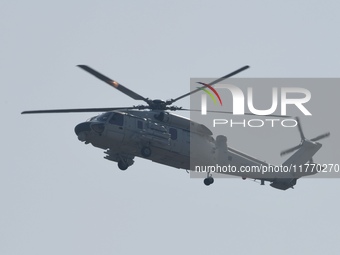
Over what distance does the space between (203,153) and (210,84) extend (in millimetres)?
5073

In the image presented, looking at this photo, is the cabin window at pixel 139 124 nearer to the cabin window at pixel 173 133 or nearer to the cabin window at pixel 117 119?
the cabin window at pixel 117 119

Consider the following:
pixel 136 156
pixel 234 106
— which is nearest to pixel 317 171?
pixel 234 106

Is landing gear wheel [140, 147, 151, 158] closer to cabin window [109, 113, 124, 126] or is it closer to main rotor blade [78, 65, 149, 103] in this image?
cabin window [109, 113, 124, 126]

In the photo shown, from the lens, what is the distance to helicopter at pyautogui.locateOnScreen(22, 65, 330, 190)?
55.4 m

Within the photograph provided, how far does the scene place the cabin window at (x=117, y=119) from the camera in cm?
5575

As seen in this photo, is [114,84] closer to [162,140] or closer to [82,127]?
[82,127]

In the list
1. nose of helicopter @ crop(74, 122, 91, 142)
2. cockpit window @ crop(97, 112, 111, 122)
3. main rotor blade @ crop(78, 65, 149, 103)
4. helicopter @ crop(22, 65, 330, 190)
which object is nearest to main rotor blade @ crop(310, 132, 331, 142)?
helicopter @ crop(22, 65, 330, 190)

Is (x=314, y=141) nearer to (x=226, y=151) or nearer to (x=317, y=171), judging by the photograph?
(x=317, y=171)

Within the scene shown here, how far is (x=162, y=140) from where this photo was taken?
185 ft

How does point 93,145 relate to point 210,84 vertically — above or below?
below

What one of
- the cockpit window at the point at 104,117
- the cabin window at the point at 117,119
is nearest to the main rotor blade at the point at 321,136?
the cabin window at the point at 117,119

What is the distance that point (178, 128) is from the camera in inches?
2266

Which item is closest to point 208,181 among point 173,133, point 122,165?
point 173,133

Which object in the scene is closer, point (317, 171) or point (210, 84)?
point (210, 84)
